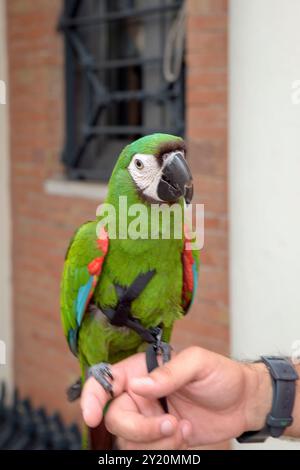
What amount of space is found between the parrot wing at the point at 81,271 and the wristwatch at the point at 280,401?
383 mm

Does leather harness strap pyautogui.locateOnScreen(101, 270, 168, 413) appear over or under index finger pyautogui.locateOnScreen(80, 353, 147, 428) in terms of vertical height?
over

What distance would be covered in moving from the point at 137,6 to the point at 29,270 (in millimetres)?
1344

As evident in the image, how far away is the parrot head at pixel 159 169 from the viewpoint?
3.55ft

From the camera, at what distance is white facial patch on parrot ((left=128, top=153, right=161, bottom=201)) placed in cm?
113

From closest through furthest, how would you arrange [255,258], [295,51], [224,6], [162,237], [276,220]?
[162,237]
[295,51]
[276,220]
[255,258]
[224,6]

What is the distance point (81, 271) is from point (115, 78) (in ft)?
6.09

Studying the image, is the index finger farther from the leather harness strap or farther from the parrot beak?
the parrot beak

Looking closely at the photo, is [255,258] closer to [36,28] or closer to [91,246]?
[91,246]

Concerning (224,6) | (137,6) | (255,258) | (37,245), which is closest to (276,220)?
(255,258)

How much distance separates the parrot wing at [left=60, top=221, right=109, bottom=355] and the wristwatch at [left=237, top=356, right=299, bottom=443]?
383 mm

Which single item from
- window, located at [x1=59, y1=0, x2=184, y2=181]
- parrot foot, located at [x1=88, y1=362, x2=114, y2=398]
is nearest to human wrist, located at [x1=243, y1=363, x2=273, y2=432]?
parrot foot, located at [x1=88, y1=362, x2=114, y2=398]

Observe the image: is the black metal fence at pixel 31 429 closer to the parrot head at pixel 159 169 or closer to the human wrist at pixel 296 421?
the human wrist at pixel 296 421

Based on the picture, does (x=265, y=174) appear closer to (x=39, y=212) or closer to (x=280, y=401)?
(x=280, y=401)

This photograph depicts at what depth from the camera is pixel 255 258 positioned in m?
2.05
